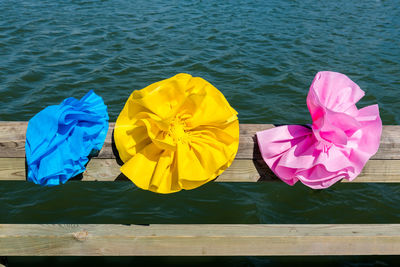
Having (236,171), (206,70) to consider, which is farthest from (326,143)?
(206,70)

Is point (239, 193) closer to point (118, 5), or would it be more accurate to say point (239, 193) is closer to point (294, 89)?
point (294, 89)

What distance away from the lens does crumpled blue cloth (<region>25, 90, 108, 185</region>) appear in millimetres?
1970

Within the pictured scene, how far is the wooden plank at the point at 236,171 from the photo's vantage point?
209cm

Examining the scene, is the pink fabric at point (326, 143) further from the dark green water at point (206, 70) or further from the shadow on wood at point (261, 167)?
the dark green water at point (206, 70)

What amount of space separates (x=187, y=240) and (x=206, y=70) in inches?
204

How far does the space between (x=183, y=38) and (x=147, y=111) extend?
6.80 metres

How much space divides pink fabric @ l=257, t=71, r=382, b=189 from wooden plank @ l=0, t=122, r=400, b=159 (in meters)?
0.07

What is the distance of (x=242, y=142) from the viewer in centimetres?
212

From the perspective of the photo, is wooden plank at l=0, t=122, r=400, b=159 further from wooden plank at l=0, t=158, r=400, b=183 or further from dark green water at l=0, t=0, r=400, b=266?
dark green water at l=0, t=0, r=400, b=266

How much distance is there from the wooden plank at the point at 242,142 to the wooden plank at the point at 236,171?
0.14 ft

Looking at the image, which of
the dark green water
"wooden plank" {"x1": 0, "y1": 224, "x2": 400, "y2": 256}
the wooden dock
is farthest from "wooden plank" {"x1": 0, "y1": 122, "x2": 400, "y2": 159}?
the dark green water

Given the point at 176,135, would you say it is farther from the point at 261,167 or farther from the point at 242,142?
the point at 261,167

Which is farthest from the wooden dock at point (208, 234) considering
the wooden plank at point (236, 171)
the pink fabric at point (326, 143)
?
the pink fabric at point (326, 143)
